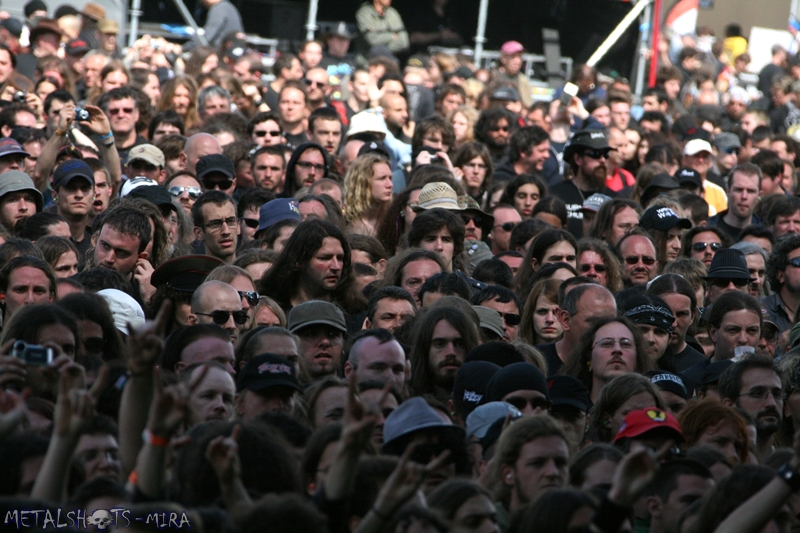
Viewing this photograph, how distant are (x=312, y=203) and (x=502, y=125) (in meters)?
4.47

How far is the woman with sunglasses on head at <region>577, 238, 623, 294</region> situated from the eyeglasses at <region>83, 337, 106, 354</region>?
3891 millimetres

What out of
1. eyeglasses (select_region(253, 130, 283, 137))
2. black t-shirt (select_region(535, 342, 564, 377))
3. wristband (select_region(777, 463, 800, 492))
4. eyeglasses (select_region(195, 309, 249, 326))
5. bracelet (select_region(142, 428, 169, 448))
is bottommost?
black t-shirt (select_region(535, 342, 564, 377))

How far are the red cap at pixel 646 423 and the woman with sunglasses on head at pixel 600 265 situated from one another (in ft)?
10.7

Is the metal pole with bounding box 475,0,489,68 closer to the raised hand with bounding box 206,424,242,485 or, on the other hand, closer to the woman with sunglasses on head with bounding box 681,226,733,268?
the woman with sunglasses on head with bounding box 681,226,733,268

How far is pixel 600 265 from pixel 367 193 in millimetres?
2103

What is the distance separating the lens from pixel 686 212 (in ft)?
36.2

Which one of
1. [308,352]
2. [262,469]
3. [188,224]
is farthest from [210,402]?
[188,224]

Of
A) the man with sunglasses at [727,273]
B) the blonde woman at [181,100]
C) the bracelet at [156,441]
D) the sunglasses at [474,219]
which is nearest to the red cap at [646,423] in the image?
the bracelet at [156,441]

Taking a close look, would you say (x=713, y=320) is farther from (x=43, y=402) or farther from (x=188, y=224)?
(x=43, y=402)

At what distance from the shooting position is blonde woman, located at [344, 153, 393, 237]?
1002 cm

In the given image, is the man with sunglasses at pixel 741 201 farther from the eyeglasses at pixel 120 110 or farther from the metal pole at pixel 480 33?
the metal pole at pixel 480 33

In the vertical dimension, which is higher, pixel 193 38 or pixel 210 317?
pixel 193 38

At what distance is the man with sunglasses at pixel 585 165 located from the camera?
37.6ft

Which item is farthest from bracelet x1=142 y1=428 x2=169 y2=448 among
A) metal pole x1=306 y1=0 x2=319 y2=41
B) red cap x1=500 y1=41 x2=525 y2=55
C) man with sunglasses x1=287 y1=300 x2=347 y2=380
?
red cap x1=500 y1=41 x2=525 y2=55
